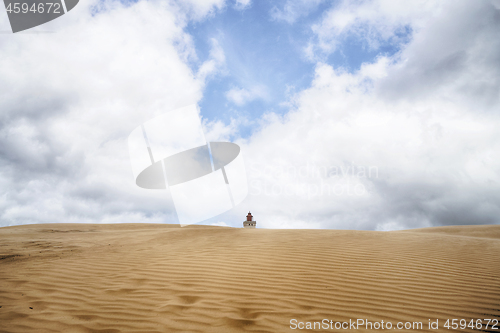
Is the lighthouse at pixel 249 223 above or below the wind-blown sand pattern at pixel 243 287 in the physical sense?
above

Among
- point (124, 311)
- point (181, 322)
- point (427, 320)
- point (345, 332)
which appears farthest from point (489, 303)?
point (124, 311)

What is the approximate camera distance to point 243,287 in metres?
4.00

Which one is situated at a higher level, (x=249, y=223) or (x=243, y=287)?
(x=249, y=223)

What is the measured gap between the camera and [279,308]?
10.9 ft

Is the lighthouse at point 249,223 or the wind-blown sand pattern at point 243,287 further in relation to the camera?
the lighthouse at point 249,223

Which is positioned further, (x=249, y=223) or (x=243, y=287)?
(x=249, y=223)

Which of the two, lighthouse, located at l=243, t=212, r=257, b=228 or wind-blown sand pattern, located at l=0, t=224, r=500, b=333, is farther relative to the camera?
lighthouse, located at l=243, t=212, r=257, b=228

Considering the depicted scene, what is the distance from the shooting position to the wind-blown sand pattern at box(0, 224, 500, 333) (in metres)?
3.12

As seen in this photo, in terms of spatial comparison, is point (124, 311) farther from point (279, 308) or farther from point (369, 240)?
point (369, 240)

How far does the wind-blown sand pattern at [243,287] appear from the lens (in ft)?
10.2

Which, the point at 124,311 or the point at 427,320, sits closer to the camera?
the point at 427,320

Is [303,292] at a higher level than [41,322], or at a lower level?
higher

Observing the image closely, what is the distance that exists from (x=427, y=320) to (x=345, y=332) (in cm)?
122

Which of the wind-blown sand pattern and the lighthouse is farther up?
the lighthouse
